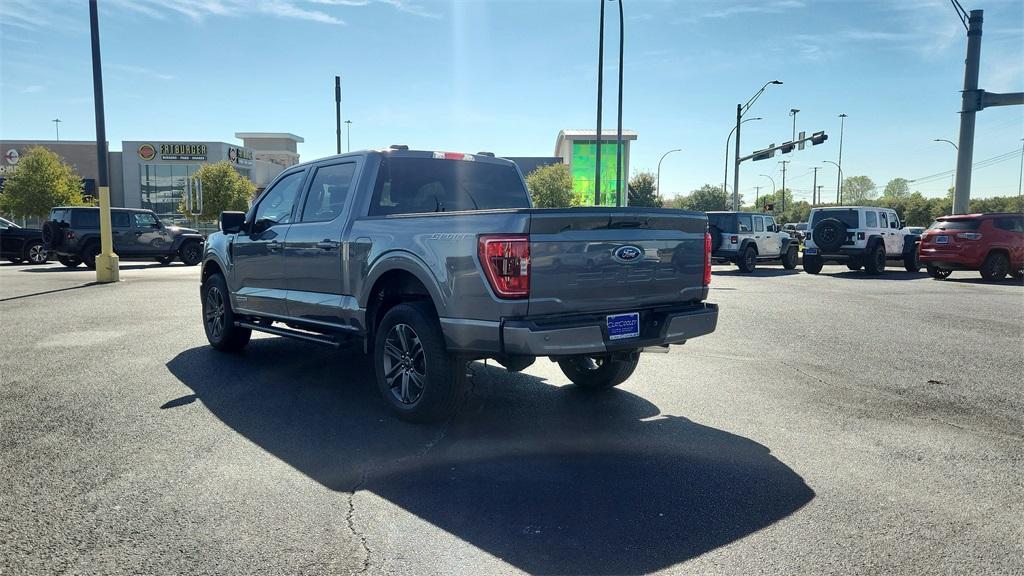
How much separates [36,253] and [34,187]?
28130 millimetres

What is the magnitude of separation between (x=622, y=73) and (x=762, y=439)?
2307 centimetres

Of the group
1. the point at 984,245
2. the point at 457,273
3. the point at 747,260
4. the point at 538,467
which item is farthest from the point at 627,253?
the point at 747,260

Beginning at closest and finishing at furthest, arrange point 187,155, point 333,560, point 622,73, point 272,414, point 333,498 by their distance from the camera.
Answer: point 333,560 → point 333,498 → point 272,414 → point 622,73 → point 187,155

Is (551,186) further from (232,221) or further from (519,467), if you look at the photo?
(519,467)

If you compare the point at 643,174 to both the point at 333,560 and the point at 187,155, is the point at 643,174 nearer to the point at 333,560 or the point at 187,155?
the point at 187,155

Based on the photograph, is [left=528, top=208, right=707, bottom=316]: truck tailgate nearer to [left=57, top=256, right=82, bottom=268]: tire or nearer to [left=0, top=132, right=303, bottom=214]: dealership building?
[left=57, top=256, right=82, bottom=268]: tire

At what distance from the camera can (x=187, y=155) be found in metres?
66.4

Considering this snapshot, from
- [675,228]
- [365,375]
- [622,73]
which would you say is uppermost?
[622,73]

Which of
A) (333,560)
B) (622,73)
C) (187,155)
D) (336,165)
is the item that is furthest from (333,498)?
(187,155)

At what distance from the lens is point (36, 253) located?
2320 cm

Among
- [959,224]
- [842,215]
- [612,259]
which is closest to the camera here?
[612,259]

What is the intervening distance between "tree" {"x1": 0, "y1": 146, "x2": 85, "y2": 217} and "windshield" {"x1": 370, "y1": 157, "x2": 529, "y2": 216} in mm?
50004

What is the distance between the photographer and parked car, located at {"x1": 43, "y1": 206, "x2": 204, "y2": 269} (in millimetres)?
20438

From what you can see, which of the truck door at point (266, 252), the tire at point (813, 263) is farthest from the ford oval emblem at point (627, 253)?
the tire at point (813, 263)
